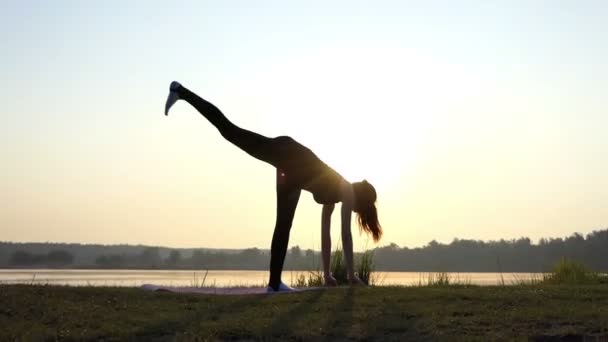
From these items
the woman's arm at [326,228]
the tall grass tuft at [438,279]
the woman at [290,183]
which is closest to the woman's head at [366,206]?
the woman at [290,183]

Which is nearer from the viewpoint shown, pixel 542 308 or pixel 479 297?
pixel 542 308

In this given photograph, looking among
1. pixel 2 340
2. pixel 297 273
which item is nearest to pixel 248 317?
pixel 2 340

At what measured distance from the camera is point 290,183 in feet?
31.1

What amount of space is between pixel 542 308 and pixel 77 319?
4519 mm

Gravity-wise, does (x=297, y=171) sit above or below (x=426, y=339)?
above

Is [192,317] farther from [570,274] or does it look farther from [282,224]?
[570,274]

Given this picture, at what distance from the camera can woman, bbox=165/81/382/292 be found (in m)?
9.48

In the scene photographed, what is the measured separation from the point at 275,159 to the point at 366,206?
4.39ft

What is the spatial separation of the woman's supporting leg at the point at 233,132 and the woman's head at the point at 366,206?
3.88ft

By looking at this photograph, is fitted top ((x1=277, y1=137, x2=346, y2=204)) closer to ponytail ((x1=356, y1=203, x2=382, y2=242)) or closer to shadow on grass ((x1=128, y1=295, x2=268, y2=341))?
ponytail ((x1=356, y1=203, x2=382, y2=242))

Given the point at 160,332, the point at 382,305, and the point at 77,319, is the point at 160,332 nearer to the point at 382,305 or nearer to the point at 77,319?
the point at 77,319

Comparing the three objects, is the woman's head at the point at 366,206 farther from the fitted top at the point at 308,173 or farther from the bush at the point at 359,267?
the bush at the point at 359,267

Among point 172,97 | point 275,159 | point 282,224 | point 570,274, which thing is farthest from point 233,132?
point 570,274

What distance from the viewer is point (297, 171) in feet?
31.1
